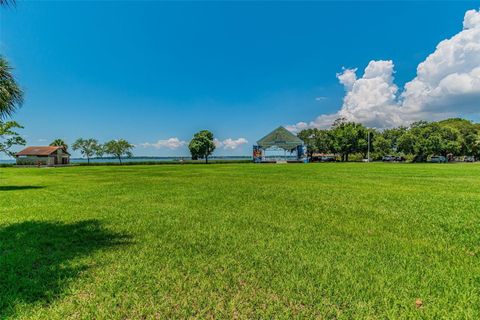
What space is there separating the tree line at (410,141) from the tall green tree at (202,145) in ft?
110

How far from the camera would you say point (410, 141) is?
6731 cm

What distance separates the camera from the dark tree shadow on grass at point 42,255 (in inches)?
131

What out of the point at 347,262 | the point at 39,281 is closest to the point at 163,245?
the point at 39,281

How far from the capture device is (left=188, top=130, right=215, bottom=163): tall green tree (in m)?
82.5

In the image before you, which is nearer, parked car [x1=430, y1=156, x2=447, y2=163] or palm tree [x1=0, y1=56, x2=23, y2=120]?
palm tree [x1=0, y1=56, x2=23, y2=120]

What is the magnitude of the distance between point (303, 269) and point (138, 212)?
574 centimetres

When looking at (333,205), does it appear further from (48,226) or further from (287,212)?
(48,226)

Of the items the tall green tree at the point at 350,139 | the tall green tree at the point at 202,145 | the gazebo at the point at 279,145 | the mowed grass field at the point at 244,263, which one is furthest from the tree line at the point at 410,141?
the mowed grass field at the point at 244,263

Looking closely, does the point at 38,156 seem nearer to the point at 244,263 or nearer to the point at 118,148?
the point at 118,148

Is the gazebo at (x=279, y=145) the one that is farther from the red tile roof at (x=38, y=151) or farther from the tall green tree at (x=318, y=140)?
the red tile roof at (x=38, y=151)

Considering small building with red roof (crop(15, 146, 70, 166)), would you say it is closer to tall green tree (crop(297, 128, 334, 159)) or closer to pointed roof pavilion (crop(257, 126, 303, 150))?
pointed roof pavilion (crop(257, 126, 303, 150))

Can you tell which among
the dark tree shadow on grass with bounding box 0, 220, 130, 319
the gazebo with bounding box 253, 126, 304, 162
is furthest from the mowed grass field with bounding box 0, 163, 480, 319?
the gazebo with bounding box 253, 126, 304, 162

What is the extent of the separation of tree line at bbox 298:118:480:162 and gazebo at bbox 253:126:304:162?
11.5m

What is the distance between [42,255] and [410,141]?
77410mm
